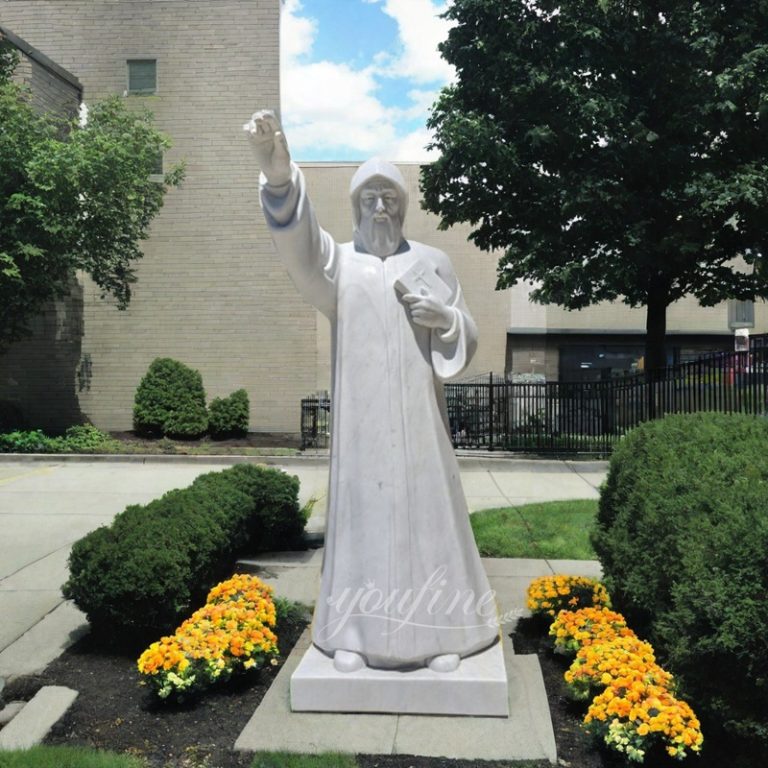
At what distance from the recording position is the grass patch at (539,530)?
727cm

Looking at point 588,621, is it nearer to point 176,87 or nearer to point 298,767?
point 298,767

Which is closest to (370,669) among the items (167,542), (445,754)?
(445,754)

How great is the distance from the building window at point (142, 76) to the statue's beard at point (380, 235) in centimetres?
1691

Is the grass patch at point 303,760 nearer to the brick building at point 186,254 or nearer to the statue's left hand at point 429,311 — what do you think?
the statue's left hand at point 429,311

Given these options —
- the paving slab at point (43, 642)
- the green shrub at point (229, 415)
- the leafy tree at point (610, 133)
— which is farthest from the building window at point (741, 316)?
the paving slab at point (43, 642)

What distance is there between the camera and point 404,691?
3.55 metres

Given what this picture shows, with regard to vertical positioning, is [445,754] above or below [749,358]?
below

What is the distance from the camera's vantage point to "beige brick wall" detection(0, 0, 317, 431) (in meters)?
18.3

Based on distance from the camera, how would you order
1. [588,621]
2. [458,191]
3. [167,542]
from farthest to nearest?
1. [458,191]
2. [167,542]
3. [588,621]

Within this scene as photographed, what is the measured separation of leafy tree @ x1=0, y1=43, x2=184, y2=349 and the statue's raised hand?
41.0ft

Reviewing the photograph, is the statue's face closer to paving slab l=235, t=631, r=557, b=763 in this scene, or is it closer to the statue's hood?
the statue's hood

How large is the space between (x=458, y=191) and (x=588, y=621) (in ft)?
39.3

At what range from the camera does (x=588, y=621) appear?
4301 millimetres

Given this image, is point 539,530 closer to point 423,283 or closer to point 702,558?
point 702,558
